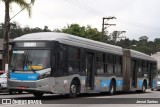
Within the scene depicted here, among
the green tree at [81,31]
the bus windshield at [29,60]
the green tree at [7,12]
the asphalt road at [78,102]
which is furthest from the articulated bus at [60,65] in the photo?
the green tree at [81,31]

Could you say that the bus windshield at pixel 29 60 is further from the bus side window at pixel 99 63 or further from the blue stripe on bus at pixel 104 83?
the blue stripe on bus at pixel 104 83

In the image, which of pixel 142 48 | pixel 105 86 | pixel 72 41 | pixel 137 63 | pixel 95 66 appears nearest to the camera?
pixel 72 41

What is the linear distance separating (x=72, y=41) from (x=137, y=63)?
38.6 feet

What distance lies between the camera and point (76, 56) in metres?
23.0

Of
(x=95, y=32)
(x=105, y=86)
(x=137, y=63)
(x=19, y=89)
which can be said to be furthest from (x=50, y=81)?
(x=95, y=32)

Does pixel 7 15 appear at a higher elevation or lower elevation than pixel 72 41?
higher

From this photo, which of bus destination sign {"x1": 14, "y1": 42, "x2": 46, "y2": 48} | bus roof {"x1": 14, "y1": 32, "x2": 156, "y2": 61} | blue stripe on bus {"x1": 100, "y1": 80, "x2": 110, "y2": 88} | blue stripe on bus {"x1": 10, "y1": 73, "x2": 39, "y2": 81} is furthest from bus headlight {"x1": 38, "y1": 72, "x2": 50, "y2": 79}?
blue stripe on bus {"x1": 100, "y1": 80, "x2": 110, "y2": 88}

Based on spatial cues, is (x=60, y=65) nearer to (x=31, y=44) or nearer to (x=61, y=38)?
(x=61, y=38)

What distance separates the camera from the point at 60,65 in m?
21.1

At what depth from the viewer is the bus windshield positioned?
66.6ft

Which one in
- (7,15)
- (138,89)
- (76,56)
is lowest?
(138,89)

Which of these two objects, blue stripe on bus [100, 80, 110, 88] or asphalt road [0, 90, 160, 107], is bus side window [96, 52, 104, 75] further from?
asphalt road [0, 90, 160, 107]

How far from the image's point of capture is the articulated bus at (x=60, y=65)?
2019 cm

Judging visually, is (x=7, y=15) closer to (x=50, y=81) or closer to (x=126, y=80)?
(x=126, y=80)
